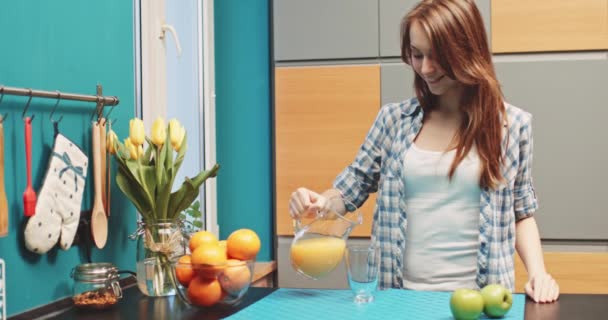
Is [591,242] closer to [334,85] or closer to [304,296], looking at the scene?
[334,85]

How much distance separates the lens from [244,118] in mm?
3162

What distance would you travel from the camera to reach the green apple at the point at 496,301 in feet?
4.60

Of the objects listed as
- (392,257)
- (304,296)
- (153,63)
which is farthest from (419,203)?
(153,63)

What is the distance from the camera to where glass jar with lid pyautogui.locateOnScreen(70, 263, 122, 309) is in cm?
165

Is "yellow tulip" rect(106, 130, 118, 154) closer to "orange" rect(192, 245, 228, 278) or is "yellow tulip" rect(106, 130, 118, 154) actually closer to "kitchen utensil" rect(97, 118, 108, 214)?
"kitchen utensil" rect(97, 118, 108, 214)

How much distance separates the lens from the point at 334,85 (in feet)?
10.0

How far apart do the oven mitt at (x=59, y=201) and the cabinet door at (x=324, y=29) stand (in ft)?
4.65

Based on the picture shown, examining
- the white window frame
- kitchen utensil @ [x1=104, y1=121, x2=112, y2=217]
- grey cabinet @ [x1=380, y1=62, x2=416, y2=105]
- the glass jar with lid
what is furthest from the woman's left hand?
grey cabinet @ [x1=380, y1=62, x2=416, y2=105]

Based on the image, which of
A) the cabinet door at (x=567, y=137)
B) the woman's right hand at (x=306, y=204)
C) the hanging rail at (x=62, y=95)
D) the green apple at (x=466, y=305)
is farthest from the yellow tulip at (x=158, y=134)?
the cabinet door at (x=567, y=137)

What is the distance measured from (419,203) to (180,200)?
0.56 m

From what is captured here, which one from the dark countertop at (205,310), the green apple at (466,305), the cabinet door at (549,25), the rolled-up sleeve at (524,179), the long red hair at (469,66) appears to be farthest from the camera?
Result: the cabinet door at (549,25)

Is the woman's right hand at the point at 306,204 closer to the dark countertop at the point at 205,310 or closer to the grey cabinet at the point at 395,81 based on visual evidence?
the dark countertop at the point at 205,310

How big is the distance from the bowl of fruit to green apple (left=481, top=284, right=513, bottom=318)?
45cm

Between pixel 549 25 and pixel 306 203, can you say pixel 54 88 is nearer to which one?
pixel 306 203
